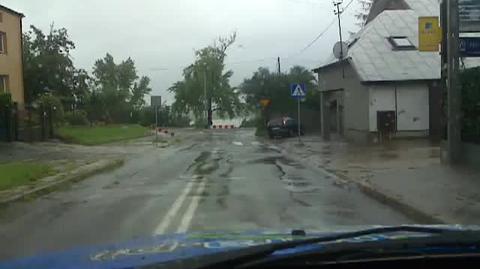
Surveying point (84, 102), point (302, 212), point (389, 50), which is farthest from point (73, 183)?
point (84, 102)

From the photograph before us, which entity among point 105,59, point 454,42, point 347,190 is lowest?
point 347,190

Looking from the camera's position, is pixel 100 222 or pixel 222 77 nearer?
pixel 100 222

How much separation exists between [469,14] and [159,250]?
16803 mm

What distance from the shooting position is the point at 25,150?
1283 inches

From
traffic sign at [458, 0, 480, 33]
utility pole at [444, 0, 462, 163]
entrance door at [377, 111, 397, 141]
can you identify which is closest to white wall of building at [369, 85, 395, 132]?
entrance door at [377, 111, 397, 141]

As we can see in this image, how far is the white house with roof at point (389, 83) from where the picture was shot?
110ft

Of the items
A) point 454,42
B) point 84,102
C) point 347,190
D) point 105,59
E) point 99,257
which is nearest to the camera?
point 99,257

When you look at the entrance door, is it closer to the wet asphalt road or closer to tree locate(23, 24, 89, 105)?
the wet asphalt road

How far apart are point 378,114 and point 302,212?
73.9 ft

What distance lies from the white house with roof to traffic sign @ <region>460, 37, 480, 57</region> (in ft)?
47.2

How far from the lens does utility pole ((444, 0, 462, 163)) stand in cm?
1841

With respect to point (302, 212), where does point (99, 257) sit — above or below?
above

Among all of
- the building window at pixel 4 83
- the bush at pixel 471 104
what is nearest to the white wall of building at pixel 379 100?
the bush at pixel 471 104

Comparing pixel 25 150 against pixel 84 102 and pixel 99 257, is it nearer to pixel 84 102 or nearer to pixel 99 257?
pixel 99 257
